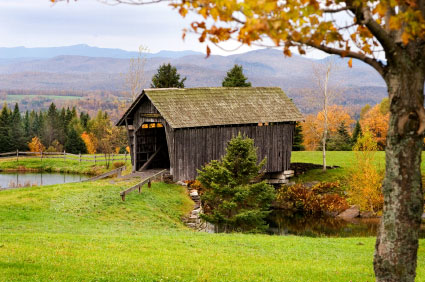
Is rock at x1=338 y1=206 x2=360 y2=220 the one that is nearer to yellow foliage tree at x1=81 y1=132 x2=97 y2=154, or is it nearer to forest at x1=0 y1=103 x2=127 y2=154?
forest at x1=0 y1=103 x2=127 y2=154

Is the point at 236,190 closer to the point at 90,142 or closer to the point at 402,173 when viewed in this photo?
the point at 402,173

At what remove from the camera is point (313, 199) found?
110ft

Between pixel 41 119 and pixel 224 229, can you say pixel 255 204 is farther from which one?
pixel 41 119

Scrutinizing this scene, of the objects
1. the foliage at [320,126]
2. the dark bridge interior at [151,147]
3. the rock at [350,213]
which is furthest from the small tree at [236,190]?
the foliage at [320,126]

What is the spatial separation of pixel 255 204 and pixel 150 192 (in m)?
6.46

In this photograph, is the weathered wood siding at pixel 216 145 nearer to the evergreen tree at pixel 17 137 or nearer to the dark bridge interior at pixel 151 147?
the dark bridge interior at pixel 151 147

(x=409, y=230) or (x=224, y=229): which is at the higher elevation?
(x=409, y=230)

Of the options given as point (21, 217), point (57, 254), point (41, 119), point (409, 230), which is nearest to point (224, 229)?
point (21, 217)

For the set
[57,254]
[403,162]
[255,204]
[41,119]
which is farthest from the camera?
[41,119]

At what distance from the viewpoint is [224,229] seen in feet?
76.8

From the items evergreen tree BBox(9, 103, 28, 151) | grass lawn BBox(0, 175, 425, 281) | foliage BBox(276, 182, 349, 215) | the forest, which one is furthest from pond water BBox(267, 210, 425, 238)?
evergreen tree BBox(9, 103, 28, 151)

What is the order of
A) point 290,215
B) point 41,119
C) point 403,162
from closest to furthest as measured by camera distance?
1. point 403,162
2. point 290,215
3. point 41,119

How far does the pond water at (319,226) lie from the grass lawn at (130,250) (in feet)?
21.9

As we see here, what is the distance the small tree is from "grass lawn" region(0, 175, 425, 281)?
212 cm
